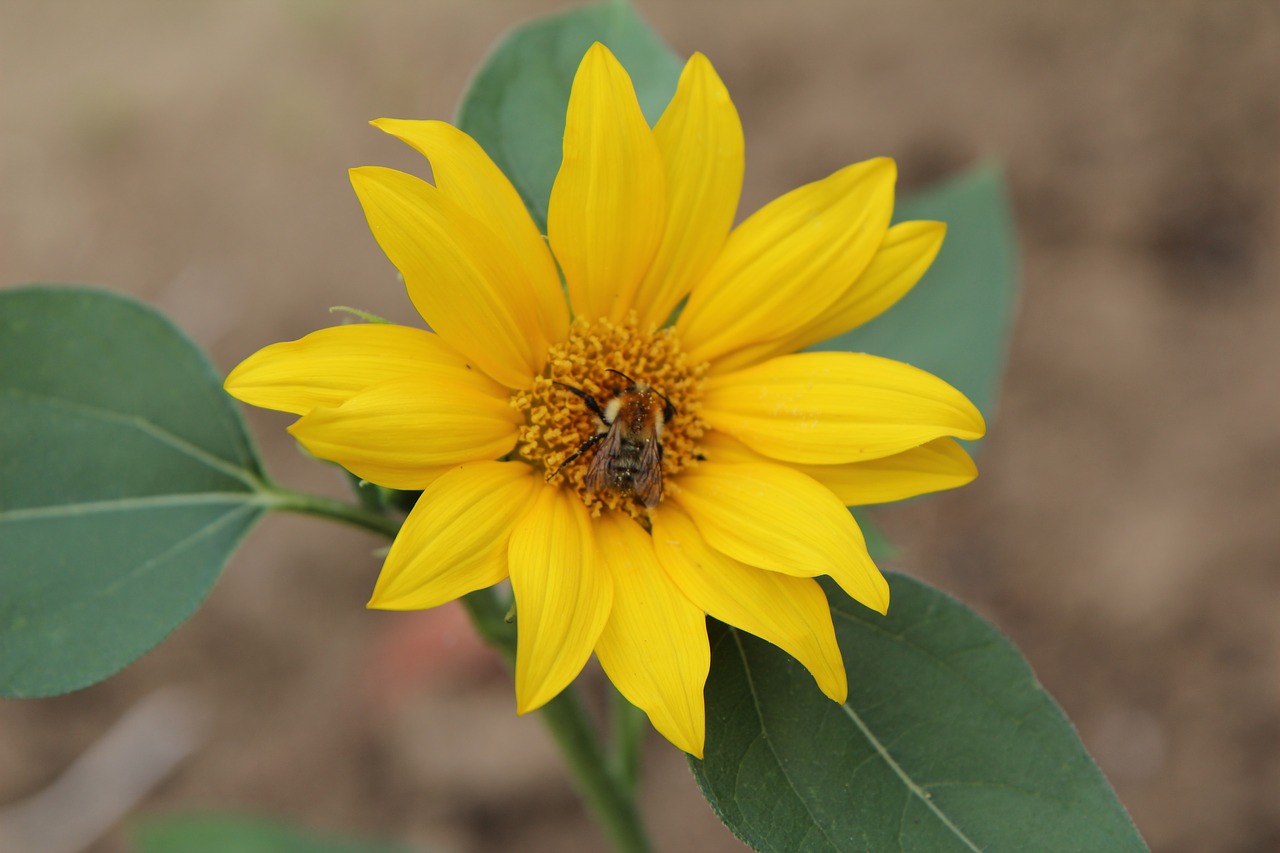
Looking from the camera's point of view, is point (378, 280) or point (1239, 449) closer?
point (1239, 449)

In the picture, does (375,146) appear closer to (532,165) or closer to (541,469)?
(532,165)

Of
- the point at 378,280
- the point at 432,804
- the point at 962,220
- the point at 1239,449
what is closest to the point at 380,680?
the point at 432,804

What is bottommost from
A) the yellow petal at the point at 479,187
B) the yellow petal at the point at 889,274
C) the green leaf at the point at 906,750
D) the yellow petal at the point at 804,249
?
the green leaf at the point at 906,750

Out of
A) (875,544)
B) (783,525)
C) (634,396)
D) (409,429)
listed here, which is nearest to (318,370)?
(409,429)

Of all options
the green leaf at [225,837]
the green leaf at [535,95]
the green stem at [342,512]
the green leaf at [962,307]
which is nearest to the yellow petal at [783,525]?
the green stem at [342,512]

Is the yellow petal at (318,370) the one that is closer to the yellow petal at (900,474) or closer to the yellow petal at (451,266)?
the yellow petal at (451,266)

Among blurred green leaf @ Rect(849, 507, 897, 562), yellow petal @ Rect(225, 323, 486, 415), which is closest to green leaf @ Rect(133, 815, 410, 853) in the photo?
blurred green leaf @ Rect(849, 507, 897, 562)
